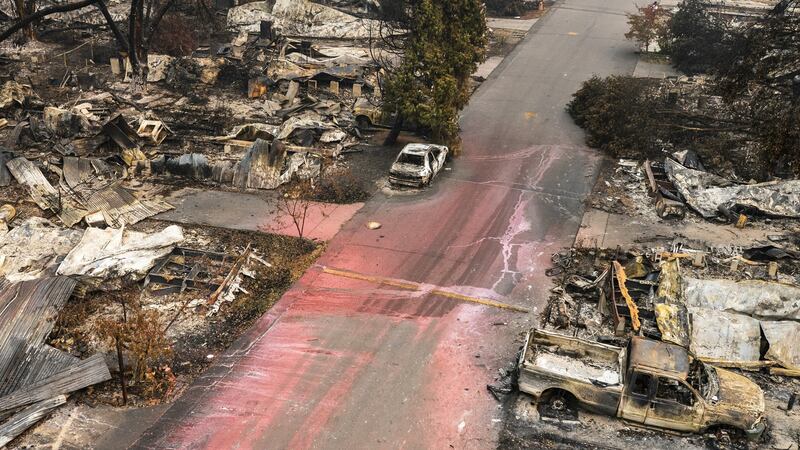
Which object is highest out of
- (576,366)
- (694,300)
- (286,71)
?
(286,71)

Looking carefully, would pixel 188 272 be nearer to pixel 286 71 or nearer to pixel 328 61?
pixel 286 71

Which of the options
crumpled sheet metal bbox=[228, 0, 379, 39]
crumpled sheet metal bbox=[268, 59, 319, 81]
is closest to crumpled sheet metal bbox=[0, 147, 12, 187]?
crumpled sheet metal bbox=[268, 59, 319, 81]

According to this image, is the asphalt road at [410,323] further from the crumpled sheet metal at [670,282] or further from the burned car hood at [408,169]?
the crumpled sheet metal at [670,282]

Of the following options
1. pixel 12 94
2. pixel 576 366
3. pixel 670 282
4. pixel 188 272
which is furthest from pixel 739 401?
pixel 12 94

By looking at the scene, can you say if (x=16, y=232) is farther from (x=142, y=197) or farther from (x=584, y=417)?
(x=584, y=417)

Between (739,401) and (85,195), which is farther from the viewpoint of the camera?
(85,195)

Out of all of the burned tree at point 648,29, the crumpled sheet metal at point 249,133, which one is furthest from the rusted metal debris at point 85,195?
the burned tree at point 648,29

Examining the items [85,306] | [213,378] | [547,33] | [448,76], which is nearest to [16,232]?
[85,306]
